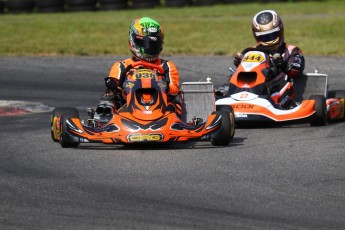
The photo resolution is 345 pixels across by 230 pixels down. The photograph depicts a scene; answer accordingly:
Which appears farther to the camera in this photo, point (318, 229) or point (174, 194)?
point (174, 194)

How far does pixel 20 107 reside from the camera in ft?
40.8

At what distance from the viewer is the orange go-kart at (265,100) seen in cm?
1038

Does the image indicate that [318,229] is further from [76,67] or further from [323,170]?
[76,67]

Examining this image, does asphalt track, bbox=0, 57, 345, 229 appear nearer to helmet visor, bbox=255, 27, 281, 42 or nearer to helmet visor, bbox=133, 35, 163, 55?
helmet visor, bbox=133, 35, 163, 55

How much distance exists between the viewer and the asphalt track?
603cm

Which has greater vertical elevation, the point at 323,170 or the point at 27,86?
the point at 323,170

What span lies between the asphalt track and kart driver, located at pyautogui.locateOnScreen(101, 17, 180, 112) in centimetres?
68

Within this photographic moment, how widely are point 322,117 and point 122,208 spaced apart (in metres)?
4.57

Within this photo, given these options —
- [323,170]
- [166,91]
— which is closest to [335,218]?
[323,170]

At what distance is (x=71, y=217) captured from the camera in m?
6.07

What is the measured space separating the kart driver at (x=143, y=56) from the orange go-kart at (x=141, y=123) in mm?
188

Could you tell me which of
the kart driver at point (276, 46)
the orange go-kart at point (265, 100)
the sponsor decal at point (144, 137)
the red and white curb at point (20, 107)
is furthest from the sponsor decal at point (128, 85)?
the red and white curb at point (20, 107)

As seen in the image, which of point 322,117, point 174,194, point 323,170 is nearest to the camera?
point 174,194

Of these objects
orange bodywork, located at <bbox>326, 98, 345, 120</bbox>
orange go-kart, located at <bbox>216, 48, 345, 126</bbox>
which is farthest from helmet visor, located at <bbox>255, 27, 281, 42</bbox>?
orange bodywork, located at <bbox>326, 98, 345, 120</bbox>
